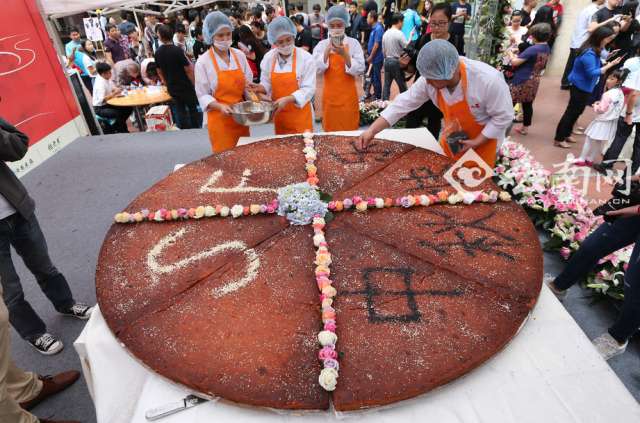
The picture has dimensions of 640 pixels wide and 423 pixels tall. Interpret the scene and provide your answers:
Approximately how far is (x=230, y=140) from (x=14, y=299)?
2131mm

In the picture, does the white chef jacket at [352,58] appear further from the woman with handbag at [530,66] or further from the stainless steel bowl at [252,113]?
the woman with handbag at [530,66]

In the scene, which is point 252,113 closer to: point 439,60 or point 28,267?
point 439,60

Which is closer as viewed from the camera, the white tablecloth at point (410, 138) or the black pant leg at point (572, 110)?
the white tablecloth at point (410, 138)

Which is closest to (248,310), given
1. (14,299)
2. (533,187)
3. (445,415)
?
(445,415)

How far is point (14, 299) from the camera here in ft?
7.15

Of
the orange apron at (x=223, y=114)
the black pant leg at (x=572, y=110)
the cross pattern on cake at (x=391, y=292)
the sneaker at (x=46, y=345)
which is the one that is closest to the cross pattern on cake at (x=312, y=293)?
the cross pattern on cake at (x=391, y=292)

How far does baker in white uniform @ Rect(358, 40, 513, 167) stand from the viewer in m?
2.30

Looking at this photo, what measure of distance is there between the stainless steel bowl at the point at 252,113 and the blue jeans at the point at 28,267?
1.55 m

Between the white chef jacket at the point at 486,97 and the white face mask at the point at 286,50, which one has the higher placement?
→ the white face mask at the point at 286,50

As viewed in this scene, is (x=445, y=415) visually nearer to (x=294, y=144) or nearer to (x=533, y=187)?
(x=294, y=144)

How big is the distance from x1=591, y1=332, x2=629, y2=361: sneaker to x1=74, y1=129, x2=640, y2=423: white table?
28.3 inches

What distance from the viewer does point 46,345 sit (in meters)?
2.36

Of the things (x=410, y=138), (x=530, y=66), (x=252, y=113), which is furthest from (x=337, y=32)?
(x=530, y=66)

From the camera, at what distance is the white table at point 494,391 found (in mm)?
1379
